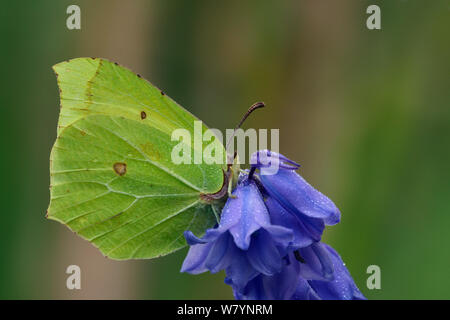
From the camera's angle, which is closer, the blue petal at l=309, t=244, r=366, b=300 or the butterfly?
the blue petal at l=309, t=244, r=366, b=300

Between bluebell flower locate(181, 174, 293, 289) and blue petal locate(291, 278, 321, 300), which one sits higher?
bluebell flower locate(181, 174, 293, 289)

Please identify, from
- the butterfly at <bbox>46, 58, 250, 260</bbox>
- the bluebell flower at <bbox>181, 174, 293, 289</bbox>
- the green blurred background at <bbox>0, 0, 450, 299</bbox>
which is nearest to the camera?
the bluebell flower at <bbox>181, 174, 293, 289</bbox>

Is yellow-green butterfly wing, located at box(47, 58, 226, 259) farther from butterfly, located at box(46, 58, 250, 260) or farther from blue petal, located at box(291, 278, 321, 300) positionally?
blue petal, located at box(291, 278, 321, 300)

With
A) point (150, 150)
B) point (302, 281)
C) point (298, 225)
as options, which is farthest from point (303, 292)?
point (150, 150)

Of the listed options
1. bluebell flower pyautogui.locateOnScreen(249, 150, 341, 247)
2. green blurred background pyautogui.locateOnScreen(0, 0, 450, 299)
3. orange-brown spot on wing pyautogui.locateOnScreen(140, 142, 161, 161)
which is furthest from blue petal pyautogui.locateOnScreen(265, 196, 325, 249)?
green blurred background pyautogui.locateOnScreen(0, 0, 450, 299)

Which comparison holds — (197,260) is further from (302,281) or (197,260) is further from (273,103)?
(273,103)

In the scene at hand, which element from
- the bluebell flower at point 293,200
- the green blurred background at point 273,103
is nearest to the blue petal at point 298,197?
the bluebell flower at point 293,200

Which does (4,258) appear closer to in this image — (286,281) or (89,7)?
(89,7)
